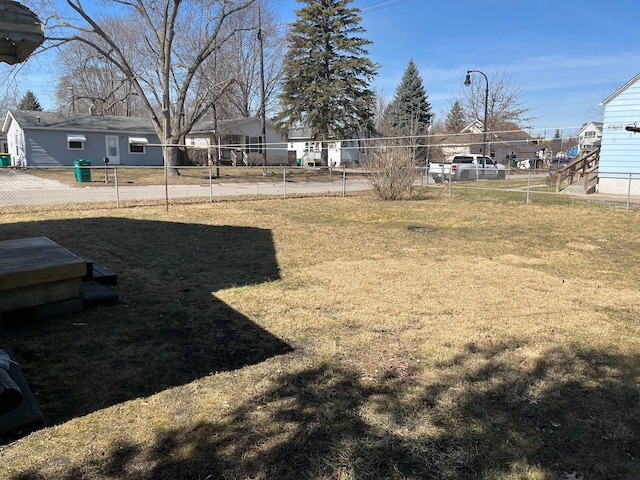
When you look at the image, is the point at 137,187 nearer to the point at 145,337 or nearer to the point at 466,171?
the point at 145,337

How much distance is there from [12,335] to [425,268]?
4.83 metres

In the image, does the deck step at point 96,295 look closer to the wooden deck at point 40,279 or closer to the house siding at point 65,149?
the wooden deck at point 40,279

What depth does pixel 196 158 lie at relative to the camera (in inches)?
1476

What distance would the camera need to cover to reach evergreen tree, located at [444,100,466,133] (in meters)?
53.2

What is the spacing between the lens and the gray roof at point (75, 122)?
29234 mm

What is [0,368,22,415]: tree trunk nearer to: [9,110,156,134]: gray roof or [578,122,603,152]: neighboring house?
[578,122,603,152]: neighboring house

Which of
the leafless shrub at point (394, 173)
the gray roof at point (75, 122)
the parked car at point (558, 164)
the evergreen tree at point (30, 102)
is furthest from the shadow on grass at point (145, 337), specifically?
the evergreen tree at point (30, 102)

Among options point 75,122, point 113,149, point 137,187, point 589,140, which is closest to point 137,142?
point 113,149

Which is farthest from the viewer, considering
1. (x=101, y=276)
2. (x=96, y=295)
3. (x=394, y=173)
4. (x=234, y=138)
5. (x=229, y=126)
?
(x=234, y=138)

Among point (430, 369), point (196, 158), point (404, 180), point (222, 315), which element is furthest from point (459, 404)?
point (196, 158)

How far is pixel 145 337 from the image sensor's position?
3.76 metres

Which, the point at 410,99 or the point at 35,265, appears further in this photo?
the point at 410,99

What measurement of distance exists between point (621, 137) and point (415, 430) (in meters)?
18.1

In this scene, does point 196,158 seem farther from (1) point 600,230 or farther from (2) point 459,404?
(2) point 459,404
